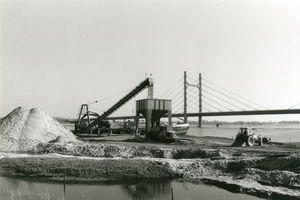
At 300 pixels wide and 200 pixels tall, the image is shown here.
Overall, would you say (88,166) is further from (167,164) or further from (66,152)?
(66,152)

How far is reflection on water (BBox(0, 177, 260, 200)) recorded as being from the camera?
52.6ft

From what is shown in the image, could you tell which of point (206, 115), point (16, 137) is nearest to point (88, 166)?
point (16, 137)

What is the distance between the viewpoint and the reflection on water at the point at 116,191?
52.6 ft

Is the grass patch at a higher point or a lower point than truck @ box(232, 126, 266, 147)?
lower

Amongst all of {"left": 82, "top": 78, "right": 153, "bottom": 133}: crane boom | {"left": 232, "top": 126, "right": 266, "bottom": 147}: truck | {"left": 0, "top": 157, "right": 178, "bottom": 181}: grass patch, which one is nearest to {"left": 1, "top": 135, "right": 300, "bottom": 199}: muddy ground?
{"left": 0, "top": 157, "right": 178, "bottom": 181}: grass patch

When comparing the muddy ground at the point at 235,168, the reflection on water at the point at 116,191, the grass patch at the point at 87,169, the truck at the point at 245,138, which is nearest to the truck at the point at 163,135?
the truck at the point at 245,138

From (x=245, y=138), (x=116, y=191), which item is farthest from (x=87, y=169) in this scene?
(x=245, y=138)

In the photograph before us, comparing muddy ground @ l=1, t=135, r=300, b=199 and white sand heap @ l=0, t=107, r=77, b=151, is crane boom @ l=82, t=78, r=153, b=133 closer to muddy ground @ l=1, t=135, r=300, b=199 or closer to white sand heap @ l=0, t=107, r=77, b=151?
white sand heap @ l=0, t=107, r=77, b=151

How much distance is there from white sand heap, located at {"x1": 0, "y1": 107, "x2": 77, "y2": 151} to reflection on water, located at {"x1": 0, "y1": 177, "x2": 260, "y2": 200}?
544 inches

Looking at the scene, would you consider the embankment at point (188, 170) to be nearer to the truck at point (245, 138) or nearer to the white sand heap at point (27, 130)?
the truck at point (245, 138)

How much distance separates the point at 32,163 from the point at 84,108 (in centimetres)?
4487

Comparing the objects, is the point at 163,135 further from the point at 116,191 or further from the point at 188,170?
the point at 116,191

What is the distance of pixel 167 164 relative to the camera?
21656mm

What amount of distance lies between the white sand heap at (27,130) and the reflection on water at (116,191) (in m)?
13.8
